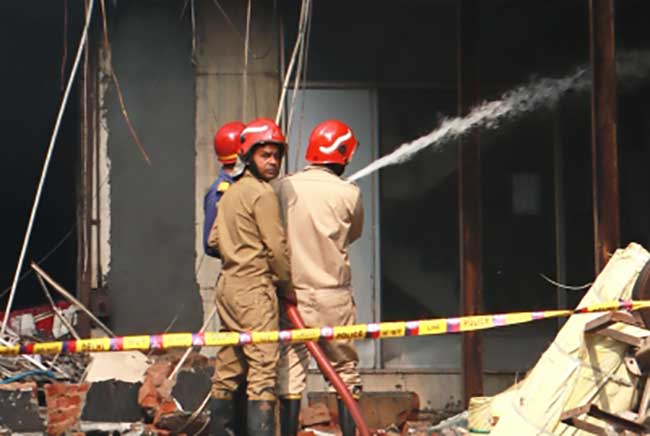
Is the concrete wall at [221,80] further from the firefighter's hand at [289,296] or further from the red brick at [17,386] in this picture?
the firefighter's hand at [289,296]

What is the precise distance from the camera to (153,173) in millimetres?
10195

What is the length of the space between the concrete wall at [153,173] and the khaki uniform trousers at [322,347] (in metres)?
3.19

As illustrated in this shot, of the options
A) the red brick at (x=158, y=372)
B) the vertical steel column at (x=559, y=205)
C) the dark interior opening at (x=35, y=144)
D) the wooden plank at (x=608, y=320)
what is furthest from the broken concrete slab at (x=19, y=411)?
the dark interior opening at (x=35, y=144)

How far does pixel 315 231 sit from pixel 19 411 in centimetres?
237

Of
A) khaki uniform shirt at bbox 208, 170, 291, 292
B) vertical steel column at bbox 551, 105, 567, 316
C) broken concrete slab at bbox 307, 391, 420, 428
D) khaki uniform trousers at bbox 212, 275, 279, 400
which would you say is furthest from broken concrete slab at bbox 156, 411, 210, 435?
vertical steel column at bbox 551, 105, 567, 316

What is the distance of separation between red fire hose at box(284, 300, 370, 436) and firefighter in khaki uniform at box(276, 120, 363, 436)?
65 mm

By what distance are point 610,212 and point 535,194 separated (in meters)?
3.10

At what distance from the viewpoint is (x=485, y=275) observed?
1068cm

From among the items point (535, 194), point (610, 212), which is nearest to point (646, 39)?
point (535, 194)

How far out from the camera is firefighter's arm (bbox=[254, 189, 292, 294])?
6.73 metres

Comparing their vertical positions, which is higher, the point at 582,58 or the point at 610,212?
the point at 582,58

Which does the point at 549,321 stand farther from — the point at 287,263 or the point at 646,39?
the point at 287,263

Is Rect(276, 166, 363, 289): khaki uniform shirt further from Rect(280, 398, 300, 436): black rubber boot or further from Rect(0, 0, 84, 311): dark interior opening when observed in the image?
Rect(0, 0, 84, 311): dark interior opening

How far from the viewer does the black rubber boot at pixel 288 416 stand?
23.1ft
